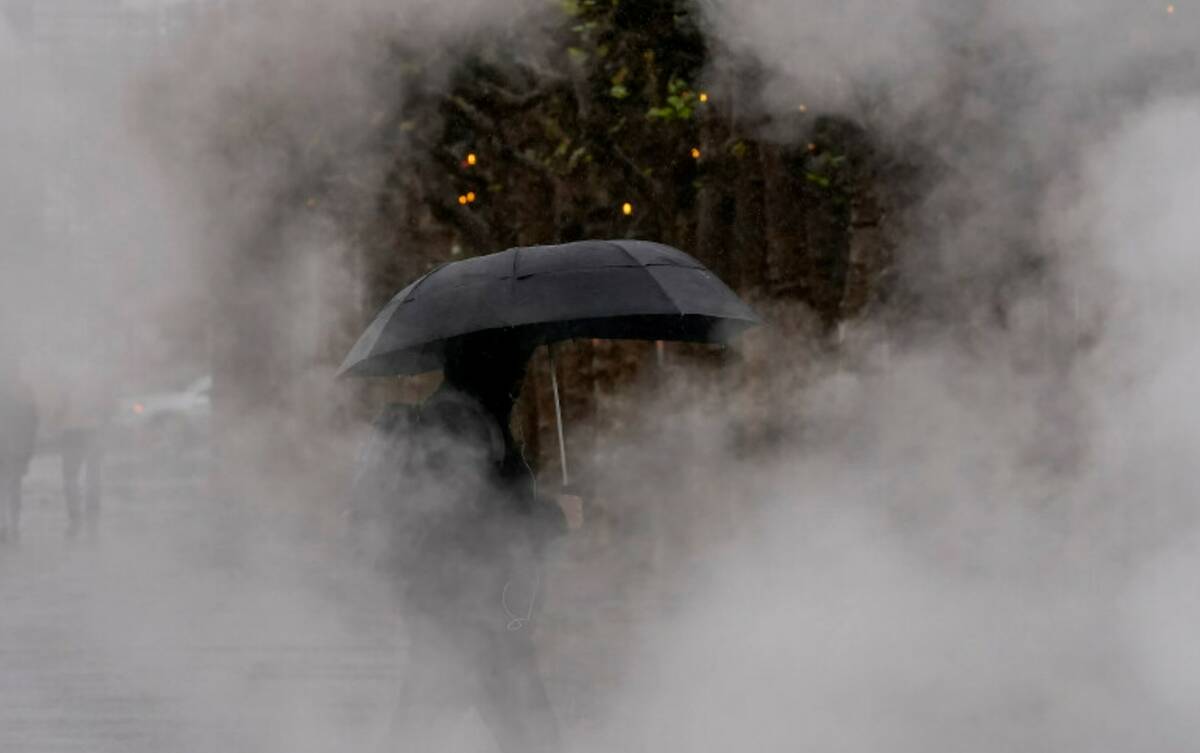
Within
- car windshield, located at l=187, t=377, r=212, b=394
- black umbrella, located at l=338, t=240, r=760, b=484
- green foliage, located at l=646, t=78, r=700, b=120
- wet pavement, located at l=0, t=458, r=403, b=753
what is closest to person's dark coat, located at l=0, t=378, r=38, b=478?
wet pavement, located at l=0, t=458, r=403, b=753

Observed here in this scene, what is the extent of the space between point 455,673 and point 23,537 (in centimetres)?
889

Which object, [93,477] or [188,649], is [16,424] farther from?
[188,649]

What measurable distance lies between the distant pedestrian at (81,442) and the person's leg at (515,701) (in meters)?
8.47

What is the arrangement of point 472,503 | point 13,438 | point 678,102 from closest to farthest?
point 472,503 < point 678,102 < point 13,438

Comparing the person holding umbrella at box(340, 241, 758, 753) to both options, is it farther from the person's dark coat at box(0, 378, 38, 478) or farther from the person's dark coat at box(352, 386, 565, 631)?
the person's dark coat at box(0, 378, 38, 478)

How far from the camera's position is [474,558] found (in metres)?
4.31

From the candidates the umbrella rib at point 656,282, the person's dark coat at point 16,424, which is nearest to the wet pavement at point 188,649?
the person's dark coat at point 16,424

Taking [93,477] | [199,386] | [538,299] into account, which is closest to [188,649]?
[538,299]

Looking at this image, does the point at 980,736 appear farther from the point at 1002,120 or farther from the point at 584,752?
the point at 1002,120

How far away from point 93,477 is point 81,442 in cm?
27

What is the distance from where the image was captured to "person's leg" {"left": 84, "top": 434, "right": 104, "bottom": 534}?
12594 millimetres

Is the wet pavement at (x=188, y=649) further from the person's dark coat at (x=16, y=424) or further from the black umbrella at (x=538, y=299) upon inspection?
the black umbrella at (x=538, y=299)

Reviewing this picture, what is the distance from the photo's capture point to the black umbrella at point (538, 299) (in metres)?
4.39

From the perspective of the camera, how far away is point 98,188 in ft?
45.2
